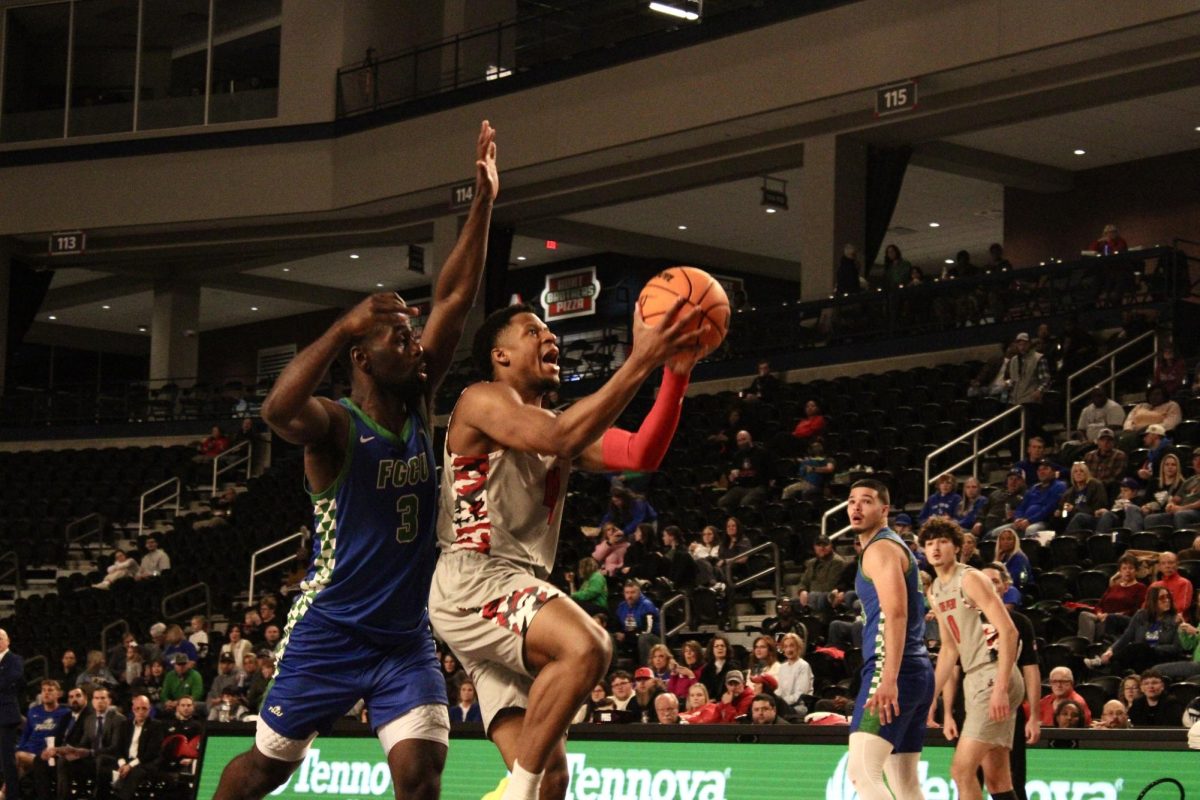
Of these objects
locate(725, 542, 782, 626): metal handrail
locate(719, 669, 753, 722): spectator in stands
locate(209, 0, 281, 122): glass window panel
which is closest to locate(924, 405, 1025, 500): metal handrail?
locate(725, 542, 782, 626): metal handrail

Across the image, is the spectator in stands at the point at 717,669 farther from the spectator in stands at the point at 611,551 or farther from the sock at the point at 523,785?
the sock at the point at 523,785

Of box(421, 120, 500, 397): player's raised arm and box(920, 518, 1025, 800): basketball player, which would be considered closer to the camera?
box(421, 120, 500, 397): player's raised arm

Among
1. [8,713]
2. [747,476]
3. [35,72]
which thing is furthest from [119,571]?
[35,72]

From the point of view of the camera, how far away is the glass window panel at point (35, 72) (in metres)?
31.4

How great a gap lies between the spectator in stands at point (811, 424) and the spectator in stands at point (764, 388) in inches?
53.7

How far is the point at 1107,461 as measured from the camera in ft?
51.6

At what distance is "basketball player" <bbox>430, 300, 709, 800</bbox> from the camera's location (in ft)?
17.0

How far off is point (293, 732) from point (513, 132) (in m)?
21.6

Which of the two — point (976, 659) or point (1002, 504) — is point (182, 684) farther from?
Answer: point (976, 659)

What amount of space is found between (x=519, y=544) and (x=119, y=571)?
2115cm

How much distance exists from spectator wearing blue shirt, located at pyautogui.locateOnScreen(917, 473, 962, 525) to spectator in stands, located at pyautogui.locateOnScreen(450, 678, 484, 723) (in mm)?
4876

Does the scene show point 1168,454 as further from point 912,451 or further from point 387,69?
point 387,69

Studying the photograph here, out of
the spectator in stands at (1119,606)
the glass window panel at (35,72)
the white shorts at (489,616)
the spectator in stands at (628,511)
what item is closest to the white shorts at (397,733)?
the white shorts at (489,616)

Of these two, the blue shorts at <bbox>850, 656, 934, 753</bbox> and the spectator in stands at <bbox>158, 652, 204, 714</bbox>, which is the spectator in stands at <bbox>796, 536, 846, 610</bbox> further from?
the blue shorts at <bbox>850, 656, 934, 753</bbox>
